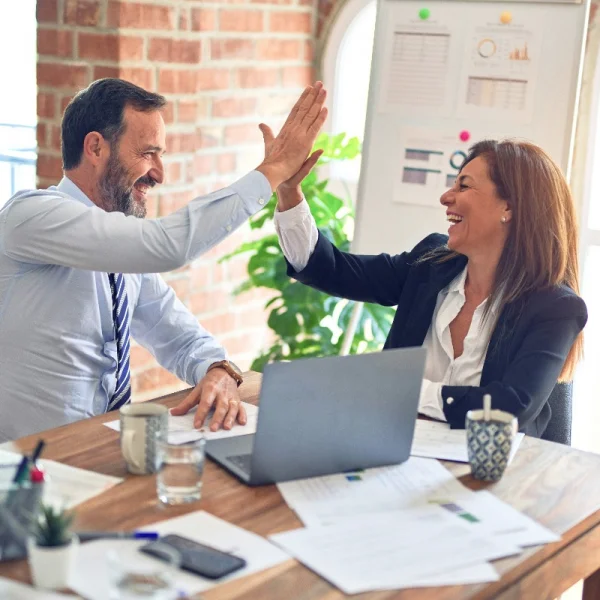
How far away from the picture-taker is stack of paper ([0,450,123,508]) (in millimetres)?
1420

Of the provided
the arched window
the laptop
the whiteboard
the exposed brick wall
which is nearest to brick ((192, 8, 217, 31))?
the exposed brick wall

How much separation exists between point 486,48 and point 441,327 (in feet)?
3.48

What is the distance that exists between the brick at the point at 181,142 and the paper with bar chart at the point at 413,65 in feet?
2.06

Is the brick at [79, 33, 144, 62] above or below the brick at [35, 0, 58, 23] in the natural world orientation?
below

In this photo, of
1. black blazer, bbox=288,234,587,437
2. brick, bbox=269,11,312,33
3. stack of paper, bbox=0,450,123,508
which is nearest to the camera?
stack of paper, bbox=0,450,123,508

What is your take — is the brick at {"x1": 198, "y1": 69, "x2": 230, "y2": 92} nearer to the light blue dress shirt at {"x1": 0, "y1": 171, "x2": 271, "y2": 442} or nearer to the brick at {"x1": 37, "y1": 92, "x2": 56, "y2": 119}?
the brick at {"x1": 37, "y1": 92, "x2": 56, "y2": 119}

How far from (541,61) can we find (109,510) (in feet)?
6.35

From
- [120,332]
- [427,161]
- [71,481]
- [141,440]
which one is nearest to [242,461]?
[141,440]

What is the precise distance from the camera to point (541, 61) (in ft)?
9.05

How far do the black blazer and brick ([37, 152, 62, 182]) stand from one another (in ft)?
3.22

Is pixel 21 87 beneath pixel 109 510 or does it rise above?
above

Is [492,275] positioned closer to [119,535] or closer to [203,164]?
[119,535]

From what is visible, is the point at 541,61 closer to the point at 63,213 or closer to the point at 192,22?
the point at 192,22

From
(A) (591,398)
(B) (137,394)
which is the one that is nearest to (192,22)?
(B) (137,394)
